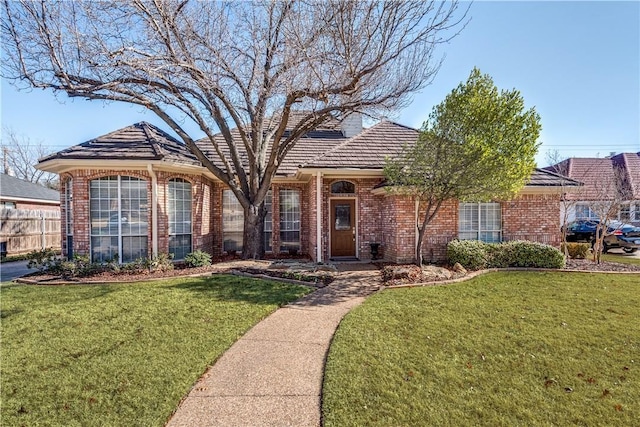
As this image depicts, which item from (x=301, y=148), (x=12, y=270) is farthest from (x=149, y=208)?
(x=301, y=148)

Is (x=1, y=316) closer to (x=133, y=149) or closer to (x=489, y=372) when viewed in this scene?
(x=133, y=149)

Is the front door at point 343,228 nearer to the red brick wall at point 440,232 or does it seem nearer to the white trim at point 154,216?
A: the red brick wall at point 440,232

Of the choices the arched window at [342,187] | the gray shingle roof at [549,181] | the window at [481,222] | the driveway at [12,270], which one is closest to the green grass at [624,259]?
the gray shingle roof at [549,181]

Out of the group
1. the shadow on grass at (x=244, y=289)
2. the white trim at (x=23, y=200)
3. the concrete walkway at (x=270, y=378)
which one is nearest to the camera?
the concrete walkway at (x=270, y=378)

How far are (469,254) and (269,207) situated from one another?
7.53 m

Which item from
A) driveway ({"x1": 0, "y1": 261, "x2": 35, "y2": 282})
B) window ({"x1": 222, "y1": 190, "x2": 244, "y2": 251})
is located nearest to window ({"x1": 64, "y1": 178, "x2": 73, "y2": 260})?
driveway ({"x1": 0, "y1": 261, "x2": 35, "y2": 282})

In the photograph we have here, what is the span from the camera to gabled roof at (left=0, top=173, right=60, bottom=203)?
16.9 metres

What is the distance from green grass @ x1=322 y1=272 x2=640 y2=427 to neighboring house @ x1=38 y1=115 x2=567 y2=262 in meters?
4.66

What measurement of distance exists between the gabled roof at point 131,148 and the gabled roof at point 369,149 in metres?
4.27

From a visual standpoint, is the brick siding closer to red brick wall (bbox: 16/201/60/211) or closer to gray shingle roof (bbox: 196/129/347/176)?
gray shingle roof (bbox: 196/129/347/176)

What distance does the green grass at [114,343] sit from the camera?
3.29m

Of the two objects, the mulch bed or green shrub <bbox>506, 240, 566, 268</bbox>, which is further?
green shrub <bbox>506, 240, 566, 268</bbox>

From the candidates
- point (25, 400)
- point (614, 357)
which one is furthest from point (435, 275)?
point (25, 400)

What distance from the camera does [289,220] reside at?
44.3 feet
